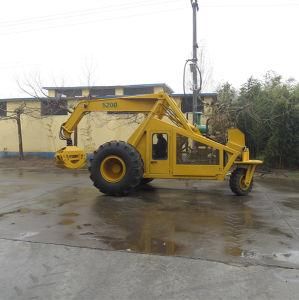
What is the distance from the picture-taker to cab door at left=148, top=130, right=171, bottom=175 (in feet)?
40.0

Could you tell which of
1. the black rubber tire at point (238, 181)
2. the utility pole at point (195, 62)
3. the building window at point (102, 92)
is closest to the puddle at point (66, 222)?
the black rubber tire at point (238, 181)

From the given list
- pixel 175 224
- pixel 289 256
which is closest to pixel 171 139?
pixel 175 224

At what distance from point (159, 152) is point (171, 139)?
54 centimetres

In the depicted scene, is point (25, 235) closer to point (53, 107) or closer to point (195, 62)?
point (195, 62)

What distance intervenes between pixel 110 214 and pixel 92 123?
672 inches

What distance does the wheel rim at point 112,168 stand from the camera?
39.3 feet

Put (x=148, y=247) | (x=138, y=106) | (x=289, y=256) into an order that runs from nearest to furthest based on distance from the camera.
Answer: (x=289, y=256), (x=148, y=247), (x=138, y=106)

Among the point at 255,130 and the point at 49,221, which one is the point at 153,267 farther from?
the point at 255,130


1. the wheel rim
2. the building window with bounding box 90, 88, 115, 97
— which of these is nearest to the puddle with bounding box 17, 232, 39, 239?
the wheel rim

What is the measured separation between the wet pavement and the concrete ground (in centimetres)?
2

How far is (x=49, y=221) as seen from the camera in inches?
340

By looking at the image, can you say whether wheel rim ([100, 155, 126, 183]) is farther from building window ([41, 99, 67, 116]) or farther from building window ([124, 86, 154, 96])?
building window ([124, 86, 154, 96])

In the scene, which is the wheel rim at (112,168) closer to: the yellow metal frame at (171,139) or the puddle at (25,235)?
the yellow metal frame at (171,139)

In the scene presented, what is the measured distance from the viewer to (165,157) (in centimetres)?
1227
